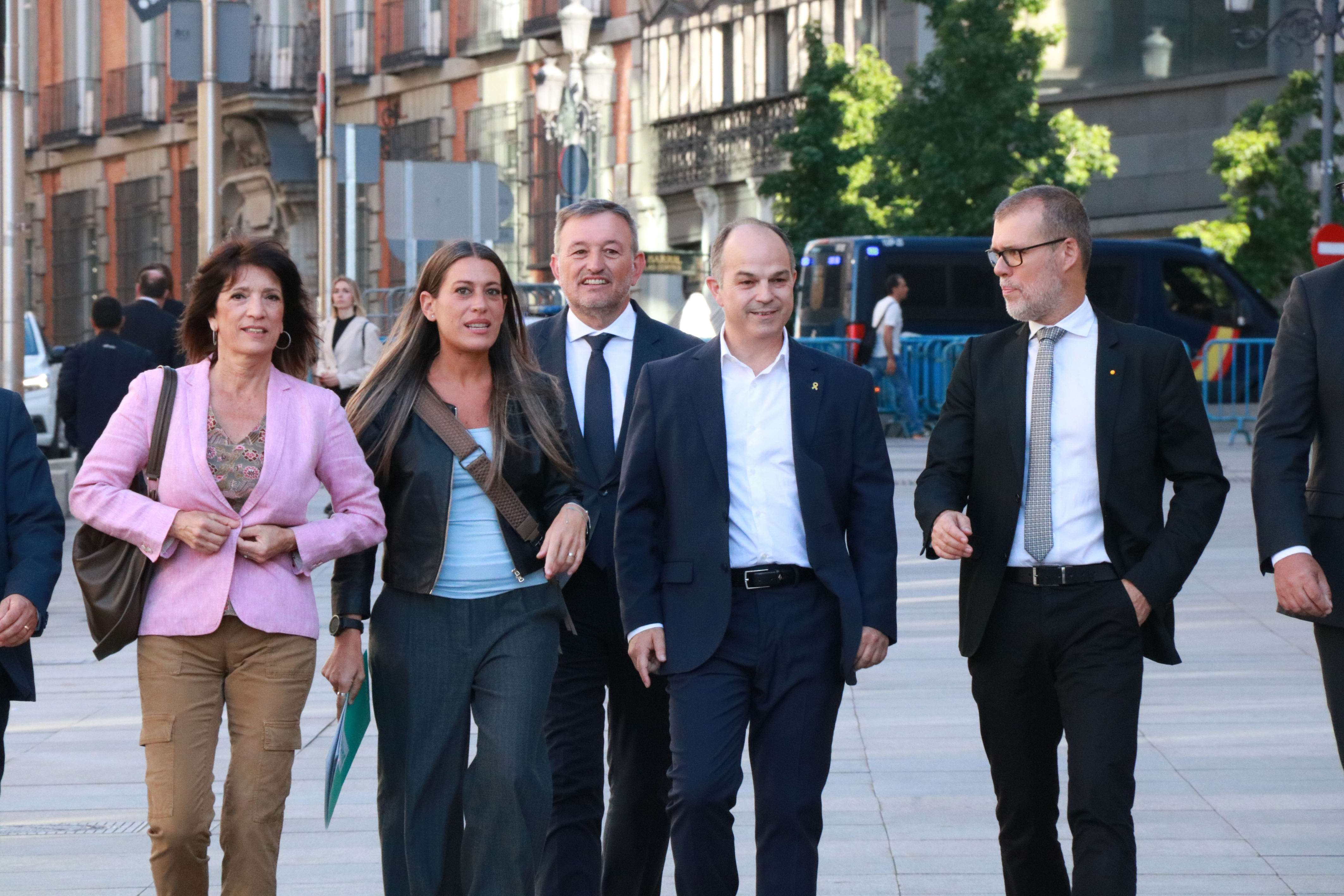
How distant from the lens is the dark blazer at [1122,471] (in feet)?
17.9

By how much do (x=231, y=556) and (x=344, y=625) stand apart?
1.36 feet

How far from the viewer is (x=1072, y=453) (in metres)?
5.54

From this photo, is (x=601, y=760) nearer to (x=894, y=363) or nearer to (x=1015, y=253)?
(x=1015, y=253)

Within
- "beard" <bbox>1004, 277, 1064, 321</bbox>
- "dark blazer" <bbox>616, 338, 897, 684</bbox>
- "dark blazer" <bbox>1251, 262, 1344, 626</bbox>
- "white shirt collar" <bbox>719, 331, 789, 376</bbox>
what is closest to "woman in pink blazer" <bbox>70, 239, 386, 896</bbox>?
"dark blazer" <bbox>616, 338, 897, 684</bbox>

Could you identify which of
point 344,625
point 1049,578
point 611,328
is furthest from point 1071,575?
point 344,625

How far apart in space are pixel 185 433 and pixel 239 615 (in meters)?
0.47

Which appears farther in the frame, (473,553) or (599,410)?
(599,410)

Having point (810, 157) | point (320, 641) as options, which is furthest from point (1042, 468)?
point (810, 157)

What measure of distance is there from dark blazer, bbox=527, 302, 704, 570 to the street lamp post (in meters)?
20.1

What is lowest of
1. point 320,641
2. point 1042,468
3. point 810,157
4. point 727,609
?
point 320,641

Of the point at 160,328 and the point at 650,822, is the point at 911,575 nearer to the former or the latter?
the point at 160,328

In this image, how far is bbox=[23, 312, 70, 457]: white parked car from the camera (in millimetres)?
25172

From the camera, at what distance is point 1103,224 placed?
39094 millimetres

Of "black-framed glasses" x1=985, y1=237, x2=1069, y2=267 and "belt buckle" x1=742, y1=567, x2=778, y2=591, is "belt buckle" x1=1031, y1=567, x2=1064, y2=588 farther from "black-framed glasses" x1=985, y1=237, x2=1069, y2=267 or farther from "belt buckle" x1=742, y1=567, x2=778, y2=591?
"black-framed glasses" x1=985, y1=237, x2=1069, y2=267
